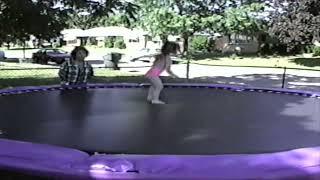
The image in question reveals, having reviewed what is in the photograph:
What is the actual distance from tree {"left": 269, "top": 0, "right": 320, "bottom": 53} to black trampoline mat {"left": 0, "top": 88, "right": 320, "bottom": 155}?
481 inches

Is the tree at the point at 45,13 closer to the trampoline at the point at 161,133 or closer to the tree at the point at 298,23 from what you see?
the trampoline at the point at 161,133


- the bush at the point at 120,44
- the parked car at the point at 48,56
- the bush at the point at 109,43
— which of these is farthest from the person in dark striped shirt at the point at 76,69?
the bush at the point at 109,43

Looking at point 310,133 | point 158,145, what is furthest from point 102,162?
point 310,133

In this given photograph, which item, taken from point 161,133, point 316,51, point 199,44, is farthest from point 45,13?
point 199,44

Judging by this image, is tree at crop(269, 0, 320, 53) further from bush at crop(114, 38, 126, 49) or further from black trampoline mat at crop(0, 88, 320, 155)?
bush at crop(114, 38, 126, 49)

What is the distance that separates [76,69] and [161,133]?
9.31 ft

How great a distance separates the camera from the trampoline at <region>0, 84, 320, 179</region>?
2404 mm

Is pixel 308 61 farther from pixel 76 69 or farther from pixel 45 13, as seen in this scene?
pixel 76 69

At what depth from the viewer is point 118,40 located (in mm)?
46125

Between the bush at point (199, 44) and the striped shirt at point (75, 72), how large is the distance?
84.1 ft

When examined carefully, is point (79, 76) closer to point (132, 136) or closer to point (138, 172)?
point (132, 136)

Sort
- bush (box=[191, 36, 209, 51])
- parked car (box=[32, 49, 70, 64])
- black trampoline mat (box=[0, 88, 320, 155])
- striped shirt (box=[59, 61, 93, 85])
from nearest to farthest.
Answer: black trampoline mat (box=[0, 88, 320, 155]) < striped shirt (box=[59, 61, 93, 85]) < parked car (box=[32, 49, 70, 64]) < bush (box=[191, 36, 209, 51])

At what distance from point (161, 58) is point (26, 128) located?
205 centimetres

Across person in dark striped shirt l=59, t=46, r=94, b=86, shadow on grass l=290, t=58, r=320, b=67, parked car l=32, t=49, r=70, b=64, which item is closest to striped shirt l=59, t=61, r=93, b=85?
person in dark striped shirt l=59, t=46, r=94, b=86
